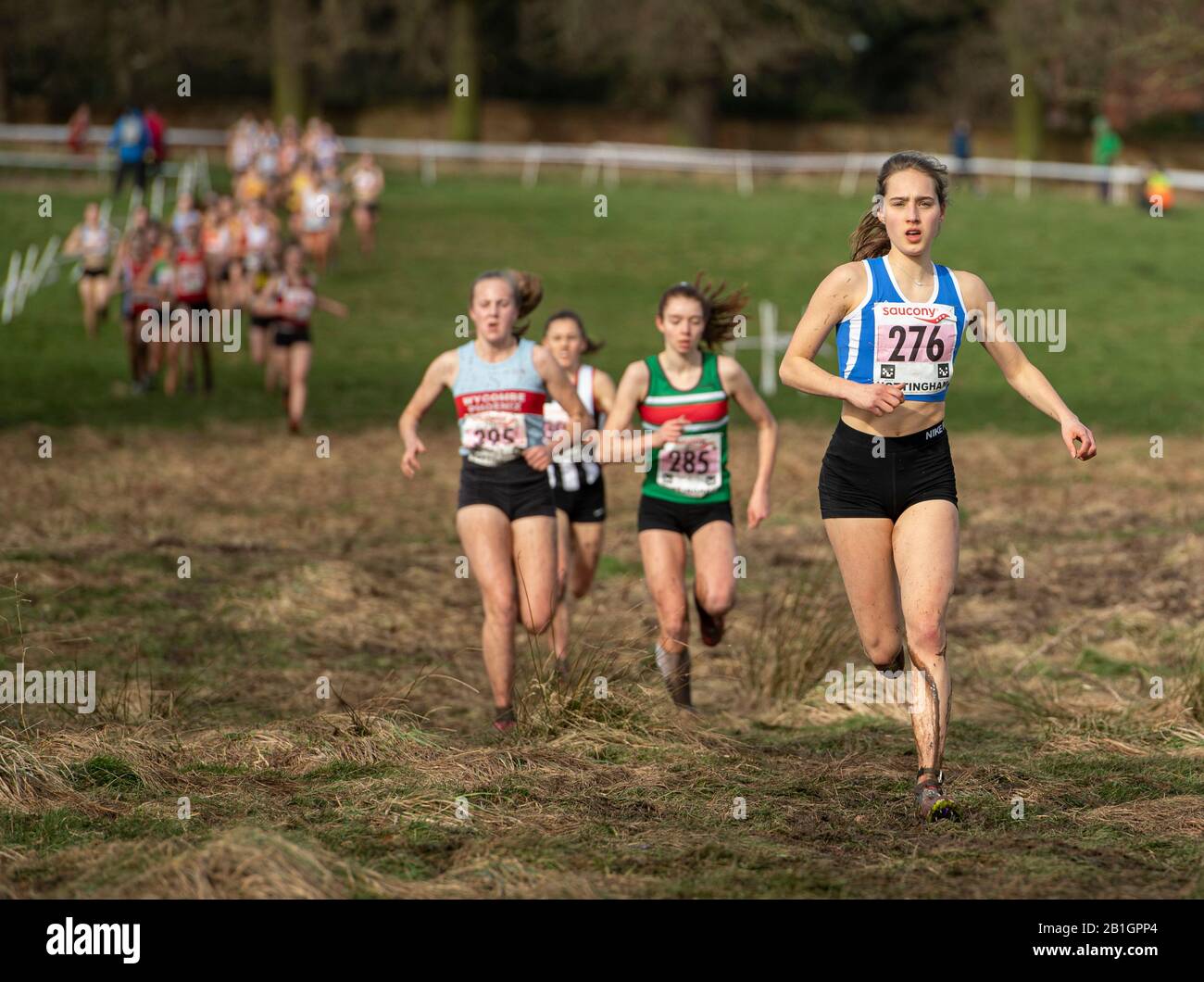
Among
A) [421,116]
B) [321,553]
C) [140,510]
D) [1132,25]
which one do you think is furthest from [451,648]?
[421,116]

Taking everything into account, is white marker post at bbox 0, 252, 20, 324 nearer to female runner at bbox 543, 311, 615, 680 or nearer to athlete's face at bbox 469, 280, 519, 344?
female runner at bbox 543, 311, 615, 680

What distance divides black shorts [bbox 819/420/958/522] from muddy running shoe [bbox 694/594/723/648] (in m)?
2.47

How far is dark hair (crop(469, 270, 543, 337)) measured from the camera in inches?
319

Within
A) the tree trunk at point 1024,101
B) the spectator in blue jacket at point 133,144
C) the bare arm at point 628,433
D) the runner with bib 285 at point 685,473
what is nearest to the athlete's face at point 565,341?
the bare arm at point 628,433

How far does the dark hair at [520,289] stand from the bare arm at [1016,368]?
239 cm

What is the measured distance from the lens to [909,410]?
6.37 meters

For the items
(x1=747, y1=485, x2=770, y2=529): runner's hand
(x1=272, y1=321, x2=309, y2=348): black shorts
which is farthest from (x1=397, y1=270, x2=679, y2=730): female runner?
(x1=272, y1=321, x2=309, y2=348): black shorts

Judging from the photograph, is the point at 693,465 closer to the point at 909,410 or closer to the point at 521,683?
the point at 521,683

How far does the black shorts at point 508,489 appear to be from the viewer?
26.5 feet

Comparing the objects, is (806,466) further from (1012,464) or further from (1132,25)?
(1132,25)

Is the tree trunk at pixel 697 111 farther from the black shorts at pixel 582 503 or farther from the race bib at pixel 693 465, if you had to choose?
the race bib at pixel 693 465

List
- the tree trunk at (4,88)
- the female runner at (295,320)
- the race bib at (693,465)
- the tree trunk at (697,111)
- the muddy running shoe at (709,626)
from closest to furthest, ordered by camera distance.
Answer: the race bib at (693,465)
the muddy running shoe at (709,626)
the female runner at (295,320)
the tree trunk at (4,88)
the tree trunk at (697,111)

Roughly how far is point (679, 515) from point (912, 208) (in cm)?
287

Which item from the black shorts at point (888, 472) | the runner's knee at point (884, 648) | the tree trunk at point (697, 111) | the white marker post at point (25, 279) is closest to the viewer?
the black shorts at point (888, 472)
